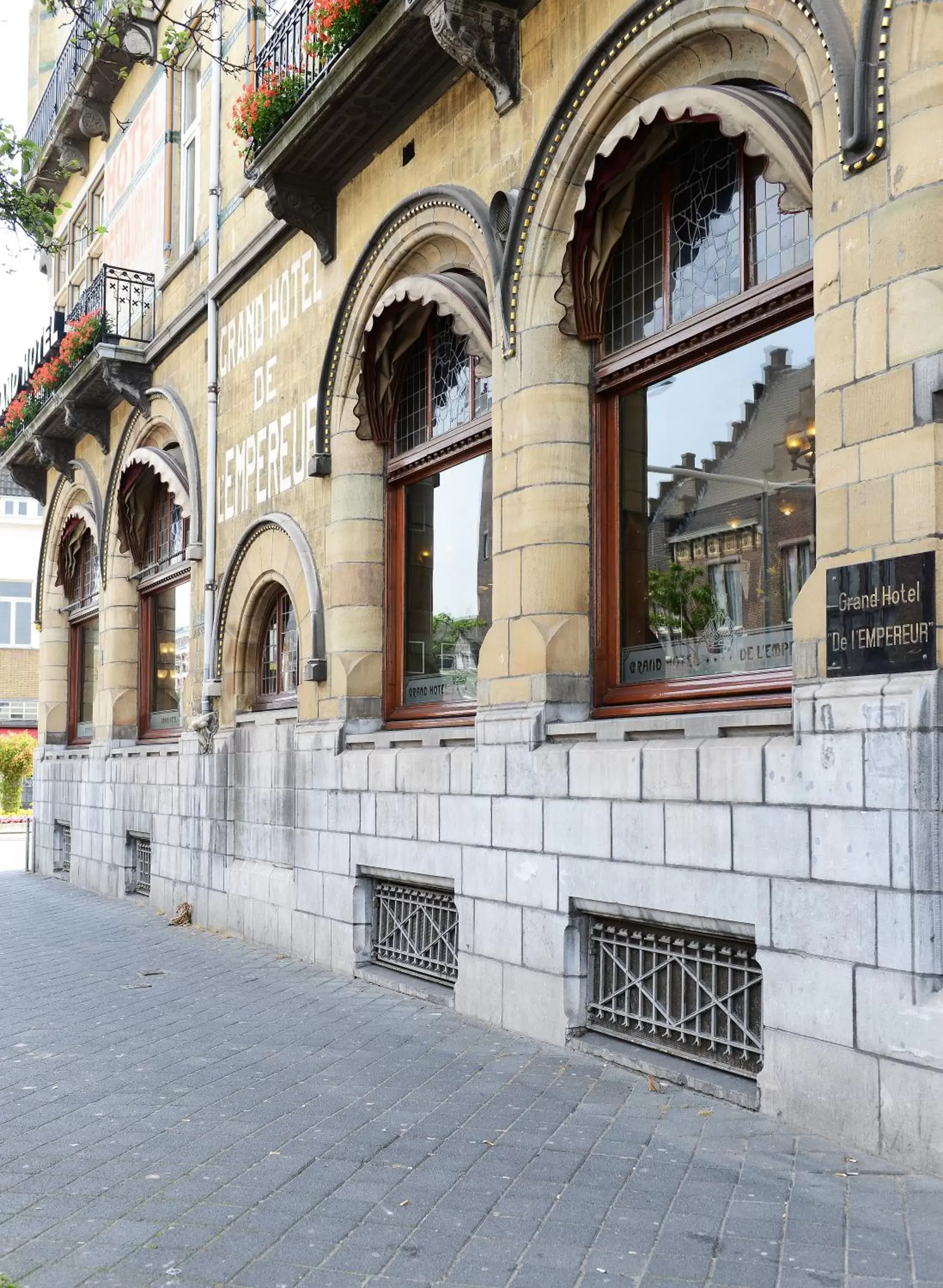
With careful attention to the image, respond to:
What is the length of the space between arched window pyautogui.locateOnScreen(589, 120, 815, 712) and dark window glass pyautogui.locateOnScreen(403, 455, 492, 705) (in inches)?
66.3

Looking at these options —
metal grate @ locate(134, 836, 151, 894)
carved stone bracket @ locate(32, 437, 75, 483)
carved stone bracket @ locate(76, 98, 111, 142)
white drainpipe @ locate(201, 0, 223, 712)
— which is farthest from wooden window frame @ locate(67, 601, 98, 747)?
white drainpipe @ locate(201, 0, 223, 712)

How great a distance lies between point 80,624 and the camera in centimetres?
2227

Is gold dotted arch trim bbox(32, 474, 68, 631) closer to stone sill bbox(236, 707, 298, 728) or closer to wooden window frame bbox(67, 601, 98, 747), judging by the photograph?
wooden window frame bbox(67, 601, 98, 747)

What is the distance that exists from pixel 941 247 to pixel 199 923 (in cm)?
1067

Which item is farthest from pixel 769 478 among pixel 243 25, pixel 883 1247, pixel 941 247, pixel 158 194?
pixel 158 194

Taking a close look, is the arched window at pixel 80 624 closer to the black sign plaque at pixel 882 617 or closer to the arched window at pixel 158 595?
the arched window at pixel 158 595

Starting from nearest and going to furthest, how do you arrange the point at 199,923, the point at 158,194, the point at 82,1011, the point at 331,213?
1. the point at 82,1011
2. the point at 331,213
3. the point at 199,923
4. the point at 158,194

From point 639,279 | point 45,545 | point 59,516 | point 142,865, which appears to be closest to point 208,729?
point 142,865

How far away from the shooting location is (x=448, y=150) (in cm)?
948

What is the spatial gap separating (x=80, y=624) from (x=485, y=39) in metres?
15.8

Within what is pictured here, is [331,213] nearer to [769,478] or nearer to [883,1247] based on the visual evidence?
[769,478]

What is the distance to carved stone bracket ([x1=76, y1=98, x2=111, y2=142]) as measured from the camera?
1958cm

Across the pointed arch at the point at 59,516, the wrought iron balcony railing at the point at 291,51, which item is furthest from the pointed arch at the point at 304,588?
the pointed arch at the point at 59,516

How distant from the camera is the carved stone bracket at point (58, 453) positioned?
20.4 meters
